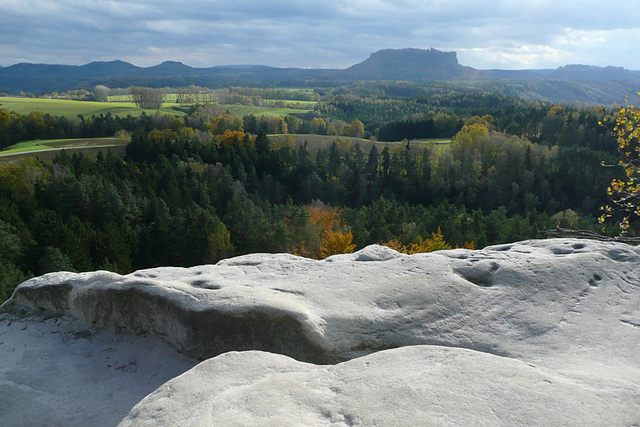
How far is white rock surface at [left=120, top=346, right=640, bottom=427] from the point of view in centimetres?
671

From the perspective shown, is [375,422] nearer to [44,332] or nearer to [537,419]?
[537,419]

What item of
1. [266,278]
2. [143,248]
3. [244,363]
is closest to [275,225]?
[143,248]

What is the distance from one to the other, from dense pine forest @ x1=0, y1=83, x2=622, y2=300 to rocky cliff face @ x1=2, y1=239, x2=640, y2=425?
14646 mm

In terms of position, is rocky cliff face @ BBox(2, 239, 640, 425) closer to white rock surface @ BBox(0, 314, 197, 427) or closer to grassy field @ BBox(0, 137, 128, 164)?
white rock surface @ BBox(0, 314, 197, 427)

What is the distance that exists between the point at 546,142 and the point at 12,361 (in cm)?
14108

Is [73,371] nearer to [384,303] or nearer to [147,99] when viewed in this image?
[384,303]

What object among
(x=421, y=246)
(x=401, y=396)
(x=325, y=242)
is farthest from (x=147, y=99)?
(x=401, y=396)

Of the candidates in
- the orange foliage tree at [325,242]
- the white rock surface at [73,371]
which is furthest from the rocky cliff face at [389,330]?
the orange foliage tree at [325,242]

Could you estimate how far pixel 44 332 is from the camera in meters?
13.8

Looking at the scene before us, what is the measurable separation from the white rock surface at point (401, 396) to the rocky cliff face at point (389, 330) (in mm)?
30

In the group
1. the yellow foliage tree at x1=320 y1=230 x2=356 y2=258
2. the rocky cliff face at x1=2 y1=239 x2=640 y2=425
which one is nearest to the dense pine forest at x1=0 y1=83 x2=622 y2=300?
the yellow foliage tree at x1=320 y1=230 x2=356 y2=258

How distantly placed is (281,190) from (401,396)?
89.4 meters

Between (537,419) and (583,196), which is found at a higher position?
(537,419)

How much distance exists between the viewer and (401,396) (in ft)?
23.5
